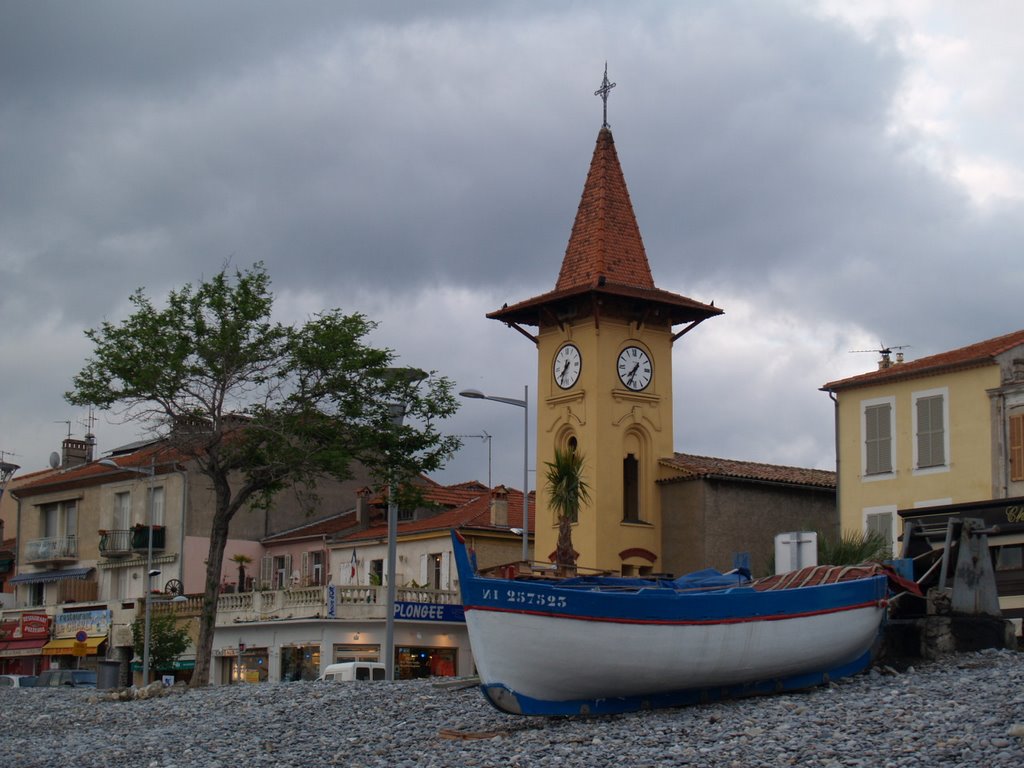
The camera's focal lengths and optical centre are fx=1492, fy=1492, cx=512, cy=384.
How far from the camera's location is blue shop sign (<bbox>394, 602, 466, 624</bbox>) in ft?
170

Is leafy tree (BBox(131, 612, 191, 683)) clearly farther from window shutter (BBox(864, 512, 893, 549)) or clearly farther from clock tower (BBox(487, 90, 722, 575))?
window shutter (BBox(864, 512, 893, 549))

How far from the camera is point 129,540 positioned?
68.9m

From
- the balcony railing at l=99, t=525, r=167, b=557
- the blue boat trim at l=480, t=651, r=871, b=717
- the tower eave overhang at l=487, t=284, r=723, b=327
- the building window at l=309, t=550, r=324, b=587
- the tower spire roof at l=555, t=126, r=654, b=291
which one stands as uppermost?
the tower spire roof at l=555, t=126, r=654, b=291

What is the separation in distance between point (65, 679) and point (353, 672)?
2194 cm

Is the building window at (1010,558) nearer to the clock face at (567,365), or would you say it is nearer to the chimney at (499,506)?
the clock face at (567,365)

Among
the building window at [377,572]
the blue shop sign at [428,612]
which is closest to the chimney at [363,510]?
the building window at [377,572]

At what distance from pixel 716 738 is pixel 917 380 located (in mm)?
24705

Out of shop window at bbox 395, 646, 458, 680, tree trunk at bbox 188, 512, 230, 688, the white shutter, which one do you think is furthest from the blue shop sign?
tree trunk at bbox 188, 512, 230, 688

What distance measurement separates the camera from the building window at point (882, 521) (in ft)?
139

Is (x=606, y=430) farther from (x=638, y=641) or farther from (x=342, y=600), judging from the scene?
(x=638, y=641)

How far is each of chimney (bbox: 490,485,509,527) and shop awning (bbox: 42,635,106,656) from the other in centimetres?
2094

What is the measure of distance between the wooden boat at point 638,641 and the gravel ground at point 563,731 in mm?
352

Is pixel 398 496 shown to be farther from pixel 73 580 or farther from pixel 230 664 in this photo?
pixel 73 580

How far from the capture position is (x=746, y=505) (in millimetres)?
49781
